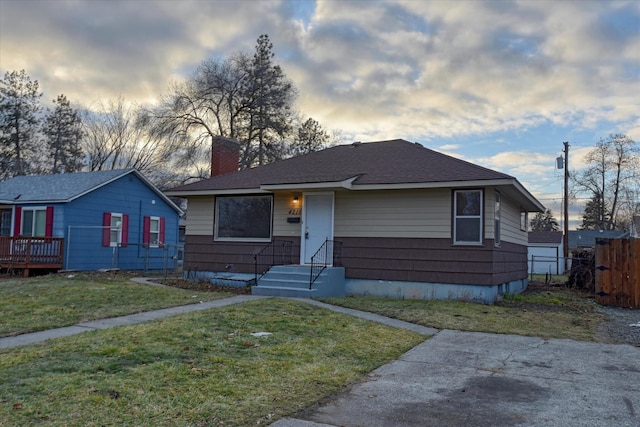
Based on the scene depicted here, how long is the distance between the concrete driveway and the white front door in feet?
21.5

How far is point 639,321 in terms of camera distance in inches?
380

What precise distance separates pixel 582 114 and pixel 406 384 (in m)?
15.0

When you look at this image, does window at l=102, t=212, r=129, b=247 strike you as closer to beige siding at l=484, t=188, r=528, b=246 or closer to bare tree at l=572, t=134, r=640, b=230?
beige siding at l=484, t=188, r=528, b=246

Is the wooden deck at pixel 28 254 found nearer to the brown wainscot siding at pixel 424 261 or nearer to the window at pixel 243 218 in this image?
the window at pixel 243 218

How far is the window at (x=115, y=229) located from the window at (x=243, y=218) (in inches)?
277

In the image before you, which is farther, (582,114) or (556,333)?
(582,114)

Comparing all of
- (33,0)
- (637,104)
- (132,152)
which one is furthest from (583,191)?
(33,0)

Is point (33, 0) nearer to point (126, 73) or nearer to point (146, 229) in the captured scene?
point (126, 73)

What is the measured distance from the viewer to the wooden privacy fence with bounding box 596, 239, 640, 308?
1188 centimetres

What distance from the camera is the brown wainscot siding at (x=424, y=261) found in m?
11.6

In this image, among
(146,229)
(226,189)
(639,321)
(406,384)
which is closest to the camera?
(406,384)

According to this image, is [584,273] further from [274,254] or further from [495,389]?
[495,389]

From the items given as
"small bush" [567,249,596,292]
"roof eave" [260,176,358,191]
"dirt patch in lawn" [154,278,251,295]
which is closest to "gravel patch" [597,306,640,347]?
"small bush" [567,249,596,292]

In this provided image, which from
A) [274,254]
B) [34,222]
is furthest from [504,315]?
[34,222]
